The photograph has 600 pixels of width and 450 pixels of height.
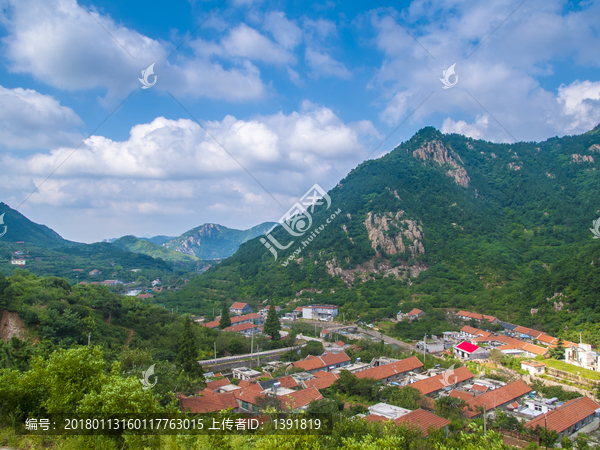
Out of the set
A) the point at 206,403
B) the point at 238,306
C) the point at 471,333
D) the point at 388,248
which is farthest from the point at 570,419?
the point at 388,248

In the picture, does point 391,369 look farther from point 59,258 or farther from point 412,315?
point 59,258

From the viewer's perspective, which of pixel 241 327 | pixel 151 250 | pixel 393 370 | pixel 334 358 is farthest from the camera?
pixel 151 250

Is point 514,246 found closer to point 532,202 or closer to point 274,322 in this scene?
point 532,202

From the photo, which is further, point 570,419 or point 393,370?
point 393,370

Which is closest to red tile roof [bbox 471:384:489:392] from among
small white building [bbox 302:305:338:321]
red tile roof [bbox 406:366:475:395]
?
red tile roof [bbox 406:366:475:395]

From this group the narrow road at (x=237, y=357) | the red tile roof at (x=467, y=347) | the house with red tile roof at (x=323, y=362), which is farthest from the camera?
the red tile roof at (x=467, y=347)

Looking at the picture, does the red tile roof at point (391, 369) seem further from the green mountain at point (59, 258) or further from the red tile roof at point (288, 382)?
the green mountain at point (59, 258)

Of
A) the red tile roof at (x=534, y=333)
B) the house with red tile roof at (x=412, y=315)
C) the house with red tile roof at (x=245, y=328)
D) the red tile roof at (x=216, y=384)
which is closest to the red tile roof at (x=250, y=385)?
the red tile roof at (x=216, y=384)
